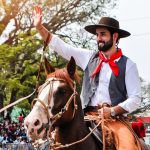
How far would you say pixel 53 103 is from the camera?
5.59 metres

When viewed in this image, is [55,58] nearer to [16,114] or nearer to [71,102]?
[16,114]

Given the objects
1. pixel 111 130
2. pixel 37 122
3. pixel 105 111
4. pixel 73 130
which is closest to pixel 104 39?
pixel 105 111

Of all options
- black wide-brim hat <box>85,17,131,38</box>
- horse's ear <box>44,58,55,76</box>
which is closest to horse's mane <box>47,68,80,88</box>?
horse's ear <box>44,58,55,76</box>

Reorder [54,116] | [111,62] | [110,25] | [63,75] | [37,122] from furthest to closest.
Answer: [110,25]
[111,62]
[63,75]
[54,116]
[37,122]

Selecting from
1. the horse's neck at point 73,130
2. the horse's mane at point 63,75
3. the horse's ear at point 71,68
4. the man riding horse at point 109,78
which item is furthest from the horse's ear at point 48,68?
the man riding horse at point 109,78

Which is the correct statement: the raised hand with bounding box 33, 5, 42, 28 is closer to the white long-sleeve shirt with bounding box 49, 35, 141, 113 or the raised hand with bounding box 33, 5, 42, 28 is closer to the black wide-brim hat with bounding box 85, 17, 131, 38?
the white long-sleeve shirt with bounding box 49, 35, 141, 113

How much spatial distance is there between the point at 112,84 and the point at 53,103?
120cm

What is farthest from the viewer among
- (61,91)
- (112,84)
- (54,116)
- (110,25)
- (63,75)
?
(110,25)

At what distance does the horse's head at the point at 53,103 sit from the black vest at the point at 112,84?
2.10 ft

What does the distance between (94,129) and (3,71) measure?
27.2 metres

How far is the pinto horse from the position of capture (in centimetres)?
540

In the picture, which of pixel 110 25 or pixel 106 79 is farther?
pixel 110 25

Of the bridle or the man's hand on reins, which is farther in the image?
the man's hand on reins

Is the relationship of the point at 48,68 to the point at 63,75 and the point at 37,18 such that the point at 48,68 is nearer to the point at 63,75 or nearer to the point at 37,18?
the point at 63,75
